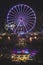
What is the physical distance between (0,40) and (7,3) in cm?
85

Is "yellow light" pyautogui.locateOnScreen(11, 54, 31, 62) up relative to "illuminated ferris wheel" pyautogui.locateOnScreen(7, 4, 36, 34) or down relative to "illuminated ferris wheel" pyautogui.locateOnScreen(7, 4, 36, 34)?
down

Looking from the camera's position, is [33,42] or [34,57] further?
[33,42]

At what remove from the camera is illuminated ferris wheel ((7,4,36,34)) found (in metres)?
5.61

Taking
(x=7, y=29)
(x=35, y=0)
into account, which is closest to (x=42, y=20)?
(x=35, y=0)

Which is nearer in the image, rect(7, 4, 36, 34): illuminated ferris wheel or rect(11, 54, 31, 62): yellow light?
rect(11, 54, 31, 62): yellow light

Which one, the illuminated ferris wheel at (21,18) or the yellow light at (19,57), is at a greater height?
the illuminated ferris wheel at (21,18)

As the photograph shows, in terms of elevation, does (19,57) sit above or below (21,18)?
below

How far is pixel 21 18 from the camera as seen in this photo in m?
5.82

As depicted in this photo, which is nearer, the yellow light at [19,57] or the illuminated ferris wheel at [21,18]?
the yellow light at [19,57]

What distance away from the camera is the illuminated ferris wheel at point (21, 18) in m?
5.61

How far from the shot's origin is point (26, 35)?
200 inches

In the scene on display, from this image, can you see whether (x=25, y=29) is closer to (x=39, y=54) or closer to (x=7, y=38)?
(x=7, y=38)

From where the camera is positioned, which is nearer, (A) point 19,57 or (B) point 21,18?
(A) point 19,57

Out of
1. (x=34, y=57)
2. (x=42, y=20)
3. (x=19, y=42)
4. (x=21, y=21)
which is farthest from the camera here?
(x=21, y=21)
